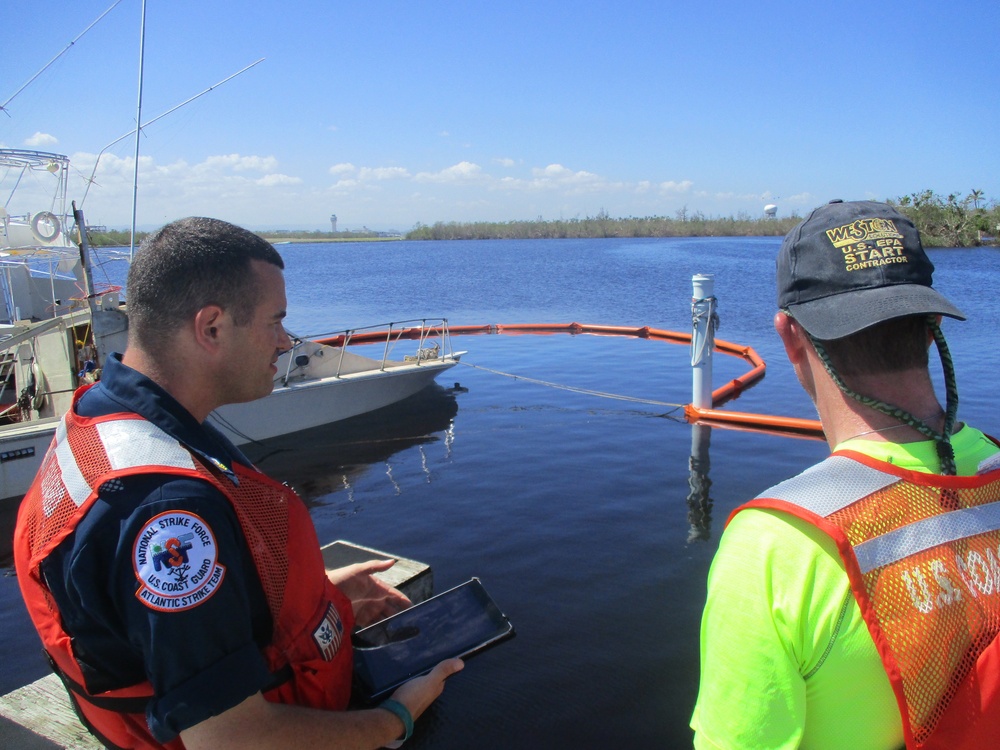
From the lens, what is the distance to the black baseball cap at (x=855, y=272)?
4.54 feet

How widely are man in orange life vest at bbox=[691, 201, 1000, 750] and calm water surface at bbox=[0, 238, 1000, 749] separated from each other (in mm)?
3446

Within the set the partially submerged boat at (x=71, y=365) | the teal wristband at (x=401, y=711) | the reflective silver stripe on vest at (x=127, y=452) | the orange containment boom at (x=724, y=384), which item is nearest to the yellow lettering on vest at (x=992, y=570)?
the teal wristband at (x=401, y=711)

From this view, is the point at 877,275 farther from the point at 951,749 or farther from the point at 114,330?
the point at 114,330

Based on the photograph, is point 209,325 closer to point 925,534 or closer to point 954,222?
point 925,534

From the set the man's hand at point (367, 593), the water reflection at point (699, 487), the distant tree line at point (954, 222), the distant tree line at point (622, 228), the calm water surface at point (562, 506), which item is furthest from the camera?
the distant tree line at point (622, 228)

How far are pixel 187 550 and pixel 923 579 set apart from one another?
1500 millimetres

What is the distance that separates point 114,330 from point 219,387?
892 cm

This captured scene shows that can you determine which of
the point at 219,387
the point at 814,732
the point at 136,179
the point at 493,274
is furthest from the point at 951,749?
the point at 493,274

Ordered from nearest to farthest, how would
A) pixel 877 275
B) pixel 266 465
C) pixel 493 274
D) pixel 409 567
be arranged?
pixel 877 275, pixel 409 567, pixel 266 465, pixel 493 274

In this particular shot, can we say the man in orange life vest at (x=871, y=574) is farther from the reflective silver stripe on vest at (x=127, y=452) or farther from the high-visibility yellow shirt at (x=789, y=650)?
the reflective silver stripe on vest at (x=127, y=452)

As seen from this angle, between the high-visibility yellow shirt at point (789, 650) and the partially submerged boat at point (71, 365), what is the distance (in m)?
8.04

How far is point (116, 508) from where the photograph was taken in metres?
1.52

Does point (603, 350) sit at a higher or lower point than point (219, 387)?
lower

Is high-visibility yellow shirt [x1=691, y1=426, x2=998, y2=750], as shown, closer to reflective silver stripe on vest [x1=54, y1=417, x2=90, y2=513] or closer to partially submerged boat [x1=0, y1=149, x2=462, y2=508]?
reflective silver stripe on vest [x1=54, y1=417, x2=90, y2=513]
